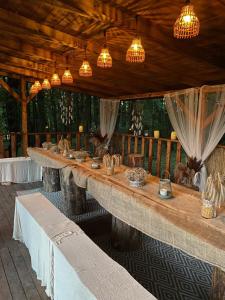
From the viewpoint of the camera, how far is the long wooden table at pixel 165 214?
164cm

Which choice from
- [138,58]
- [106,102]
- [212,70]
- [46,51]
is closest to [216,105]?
[212,70]

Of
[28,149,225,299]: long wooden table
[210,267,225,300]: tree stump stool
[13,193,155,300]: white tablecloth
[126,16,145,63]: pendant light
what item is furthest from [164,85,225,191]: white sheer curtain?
[13,193,155,300]: white tablecloth

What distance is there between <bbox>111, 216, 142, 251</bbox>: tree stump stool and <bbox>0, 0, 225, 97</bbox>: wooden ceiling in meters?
2.26

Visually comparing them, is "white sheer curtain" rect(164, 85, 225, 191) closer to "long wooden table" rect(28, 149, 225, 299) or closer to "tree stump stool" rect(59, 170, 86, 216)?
"long wooden table" rect(28, 149, 225, 299)

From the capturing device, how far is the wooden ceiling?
2404mm

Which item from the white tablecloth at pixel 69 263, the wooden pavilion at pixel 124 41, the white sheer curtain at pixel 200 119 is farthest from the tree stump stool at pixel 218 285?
the white sheer curtain at pixel 200 119

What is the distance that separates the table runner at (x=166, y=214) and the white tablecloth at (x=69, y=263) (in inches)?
18.2

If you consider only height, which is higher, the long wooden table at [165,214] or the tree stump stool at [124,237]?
the long wooden table at [165,214]

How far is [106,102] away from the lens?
748 centimetres

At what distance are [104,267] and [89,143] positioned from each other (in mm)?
6383

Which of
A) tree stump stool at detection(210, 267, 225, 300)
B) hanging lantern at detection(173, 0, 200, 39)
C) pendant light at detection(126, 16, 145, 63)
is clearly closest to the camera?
hanging lantern at detection(173, 0, 200, 39)

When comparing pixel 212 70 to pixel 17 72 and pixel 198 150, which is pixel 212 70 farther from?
pixel 17 72

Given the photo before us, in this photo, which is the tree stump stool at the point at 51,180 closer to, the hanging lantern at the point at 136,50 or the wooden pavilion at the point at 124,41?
the wooden pavilion at the point at 124,41

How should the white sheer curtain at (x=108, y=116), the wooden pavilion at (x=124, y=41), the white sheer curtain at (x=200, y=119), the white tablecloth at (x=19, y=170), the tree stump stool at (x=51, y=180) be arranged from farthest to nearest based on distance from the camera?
1. the white sheer curtain at (x=108, y=116)
2. the white tablecloth at (x=19, y=170)
3. the tree stump stool at (x=51, y=180)
4. the white sheer curtain at (x=200, y=119)
5. the wooden pavilion at (x=124, y=41)
